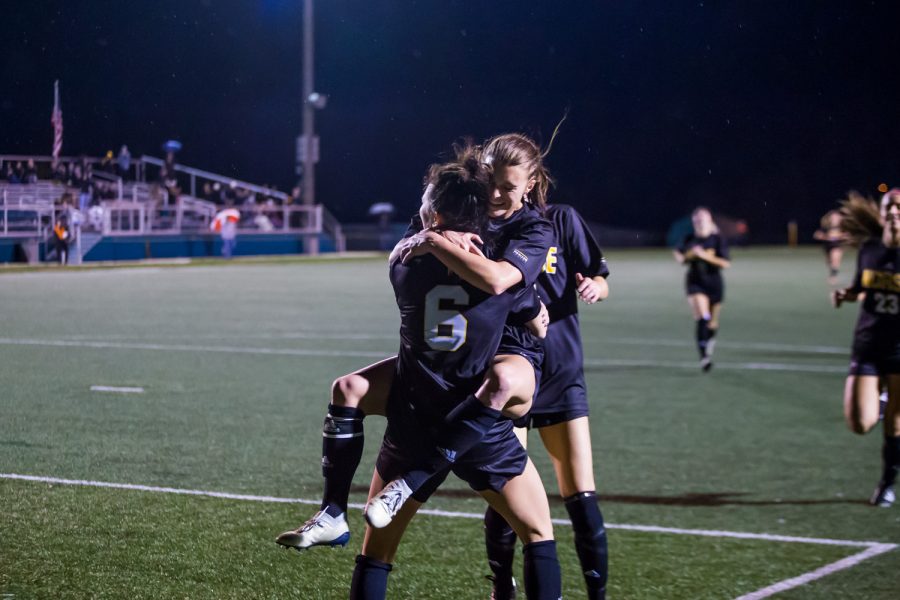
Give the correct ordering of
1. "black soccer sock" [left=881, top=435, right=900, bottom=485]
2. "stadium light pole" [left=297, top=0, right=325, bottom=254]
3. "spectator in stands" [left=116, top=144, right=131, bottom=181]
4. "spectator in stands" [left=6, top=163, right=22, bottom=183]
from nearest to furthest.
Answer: "spectator in stands" [left=6, top=163, right=22, bottom=183], "spectator in stands" [left=116, top=144, right=131, bottom=181], "black soccer sock" [left=881, top=435, right=900, bottom=485], "stadium light pole" [left=297, top=0, right=325, bottom=254]

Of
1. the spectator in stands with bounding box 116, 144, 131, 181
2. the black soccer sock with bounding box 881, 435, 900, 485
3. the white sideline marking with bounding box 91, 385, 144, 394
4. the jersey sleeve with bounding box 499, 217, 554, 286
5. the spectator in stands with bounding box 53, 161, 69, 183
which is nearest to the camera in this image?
the jersey sleeve with bounding box 499, 217, 554, 286

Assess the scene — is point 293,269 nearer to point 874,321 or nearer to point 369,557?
point 874,321

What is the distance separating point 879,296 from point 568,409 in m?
3.81

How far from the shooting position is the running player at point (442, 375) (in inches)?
146

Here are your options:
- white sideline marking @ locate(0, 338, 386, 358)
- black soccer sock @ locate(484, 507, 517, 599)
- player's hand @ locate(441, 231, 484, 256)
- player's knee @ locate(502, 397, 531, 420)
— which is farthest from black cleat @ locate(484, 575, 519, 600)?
white sideline marking @ locate(0, 338, 386, 358)

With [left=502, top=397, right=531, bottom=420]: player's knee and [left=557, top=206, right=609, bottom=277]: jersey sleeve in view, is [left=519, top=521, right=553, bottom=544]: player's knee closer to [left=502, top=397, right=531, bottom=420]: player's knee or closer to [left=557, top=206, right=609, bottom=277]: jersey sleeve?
[left=502, top=397, right=531, bottom=420]: player's knee

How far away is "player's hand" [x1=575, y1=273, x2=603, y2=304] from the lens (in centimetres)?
479

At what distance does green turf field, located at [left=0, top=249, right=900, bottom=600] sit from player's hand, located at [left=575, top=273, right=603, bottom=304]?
5.41 ft

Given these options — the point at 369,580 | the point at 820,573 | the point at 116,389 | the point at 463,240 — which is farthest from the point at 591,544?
the point at 116,389

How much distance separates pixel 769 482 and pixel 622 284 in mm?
22371

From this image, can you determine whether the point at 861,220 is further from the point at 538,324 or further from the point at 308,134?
the point at 308,134

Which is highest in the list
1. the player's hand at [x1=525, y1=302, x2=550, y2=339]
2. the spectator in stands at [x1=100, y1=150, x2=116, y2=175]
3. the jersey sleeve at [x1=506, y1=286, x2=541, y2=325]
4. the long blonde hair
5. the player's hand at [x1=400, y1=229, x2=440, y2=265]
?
the spectator in stands at [x1=100, y1=150, x2=116, y2=175]

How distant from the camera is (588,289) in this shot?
4805 mm

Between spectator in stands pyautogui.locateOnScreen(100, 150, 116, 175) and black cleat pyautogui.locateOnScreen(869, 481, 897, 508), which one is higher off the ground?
spectator in stands pyautogui.locateOnScreen(100, 150, 116, 175)
